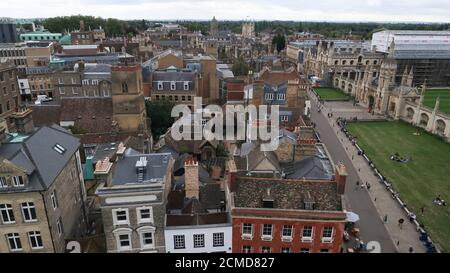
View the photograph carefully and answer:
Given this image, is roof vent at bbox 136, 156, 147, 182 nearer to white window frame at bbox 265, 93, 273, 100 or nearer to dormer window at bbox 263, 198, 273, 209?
dormer window at bbox 263, 198, 273, 209

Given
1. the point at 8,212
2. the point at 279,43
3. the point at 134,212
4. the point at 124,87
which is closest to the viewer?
the point at 8,212

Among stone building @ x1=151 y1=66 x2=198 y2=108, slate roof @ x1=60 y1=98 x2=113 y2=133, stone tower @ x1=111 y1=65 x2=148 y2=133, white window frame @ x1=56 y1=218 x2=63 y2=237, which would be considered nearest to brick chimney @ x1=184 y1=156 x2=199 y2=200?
white window frame @ x1=56 y1=218 x2=63 y2=237

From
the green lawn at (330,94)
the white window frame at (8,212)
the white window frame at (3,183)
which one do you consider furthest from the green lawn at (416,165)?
the white window frame at (3,183)

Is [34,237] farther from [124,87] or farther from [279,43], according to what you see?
[279,43]

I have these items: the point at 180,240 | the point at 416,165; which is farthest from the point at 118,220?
the point at 416,165

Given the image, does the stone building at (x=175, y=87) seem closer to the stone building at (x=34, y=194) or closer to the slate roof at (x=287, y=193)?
the stone building at (x=34, y=194)
